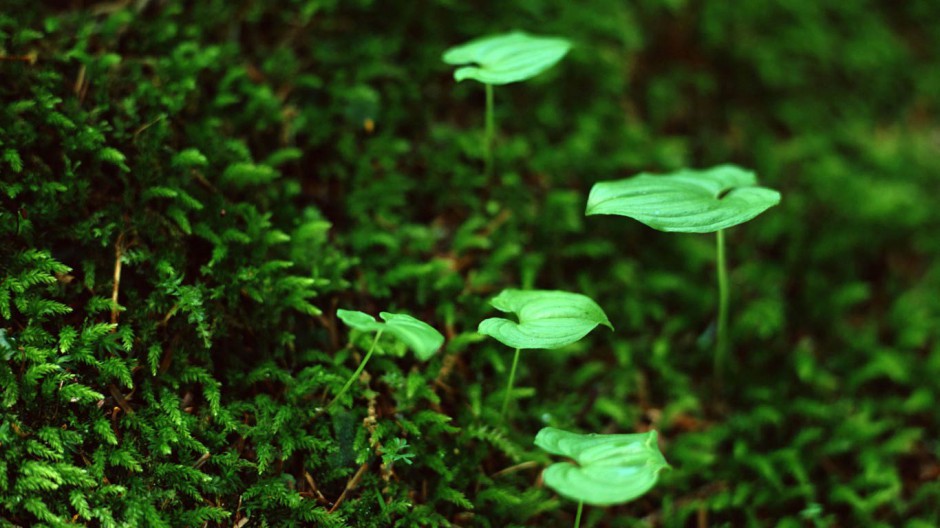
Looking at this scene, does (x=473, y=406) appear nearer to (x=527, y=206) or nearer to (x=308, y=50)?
(x=527, y=206)

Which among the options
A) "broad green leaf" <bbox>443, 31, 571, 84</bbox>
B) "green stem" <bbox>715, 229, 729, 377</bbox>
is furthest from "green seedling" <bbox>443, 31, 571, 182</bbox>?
"green stem" <bbox>715, 229, 729, 377</bbox>

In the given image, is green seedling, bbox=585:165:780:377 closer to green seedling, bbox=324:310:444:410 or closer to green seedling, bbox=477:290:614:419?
green seedling, bbox=477:290:614:419

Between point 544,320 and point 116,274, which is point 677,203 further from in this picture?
point 116,274

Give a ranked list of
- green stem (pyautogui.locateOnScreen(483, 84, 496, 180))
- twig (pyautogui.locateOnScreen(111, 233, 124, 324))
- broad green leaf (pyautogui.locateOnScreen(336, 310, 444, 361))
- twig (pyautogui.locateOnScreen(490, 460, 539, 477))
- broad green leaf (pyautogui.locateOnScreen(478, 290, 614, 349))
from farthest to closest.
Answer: green stem (pyautogui.locateOnScreen(483, 84, 496, 180))
twig (pyautogui.locateOnScreen(490, 460, 539, 477))
twig (pyautogui.locateOnScreen(111, 233, 124, 324))
broad green leaf (pyautogui.locateOnScreen(478, 290, 614, 349))
broad green leaf (pyautogui.locateOnScreen(336, 310, 444, 361))

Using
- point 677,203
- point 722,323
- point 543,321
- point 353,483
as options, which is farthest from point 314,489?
point 722,323

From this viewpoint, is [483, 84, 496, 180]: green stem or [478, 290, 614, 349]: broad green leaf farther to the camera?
[483, 84, 496, 180]: green stem
